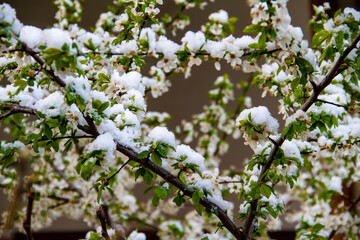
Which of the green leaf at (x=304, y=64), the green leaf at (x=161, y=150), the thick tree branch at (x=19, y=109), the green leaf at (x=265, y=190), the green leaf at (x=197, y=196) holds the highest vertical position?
the green leaf at (x=304, y=64)

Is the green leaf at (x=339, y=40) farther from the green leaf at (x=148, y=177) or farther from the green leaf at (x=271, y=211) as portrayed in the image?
the green leaf at (x=148, y=177)

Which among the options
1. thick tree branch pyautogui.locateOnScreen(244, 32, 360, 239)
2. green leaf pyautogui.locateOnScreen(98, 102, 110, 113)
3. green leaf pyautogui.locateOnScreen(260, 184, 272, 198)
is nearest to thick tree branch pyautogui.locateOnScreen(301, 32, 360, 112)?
thick tree branch pyautogui.locateOnScreen(244, 32, 360, 239)

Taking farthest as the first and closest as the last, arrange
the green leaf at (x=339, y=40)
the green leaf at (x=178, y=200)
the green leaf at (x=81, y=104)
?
the green leaf at (x=178, y=200)
the green leaf at (x=339, y=40)
the green leaf at (x=81, y=104)

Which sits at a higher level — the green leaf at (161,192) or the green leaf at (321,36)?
the green leaf at (321,36)

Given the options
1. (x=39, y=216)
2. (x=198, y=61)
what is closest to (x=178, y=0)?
(x=198, y=61)

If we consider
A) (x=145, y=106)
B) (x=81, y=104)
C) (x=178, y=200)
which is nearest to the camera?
(x=81, y=104)

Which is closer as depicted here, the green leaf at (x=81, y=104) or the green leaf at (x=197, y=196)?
the green leaf at (x=81, y=104)

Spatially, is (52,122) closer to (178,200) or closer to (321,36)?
(178,200)

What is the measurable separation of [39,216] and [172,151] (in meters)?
2.15

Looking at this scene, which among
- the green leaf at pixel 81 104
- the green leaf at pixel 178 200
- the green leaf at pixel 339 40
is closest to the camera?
the green leaf at pixel 81 104

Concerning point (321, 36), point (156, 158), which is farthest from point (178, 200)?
point (321, 36)

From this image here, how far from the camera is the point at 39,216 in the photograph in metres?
3.13

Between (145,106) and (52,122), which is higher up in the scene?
(145,106)

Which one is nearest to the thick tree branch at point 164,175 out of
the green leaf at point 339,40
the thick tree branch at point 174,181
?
the thick tree branch at point 174,181
